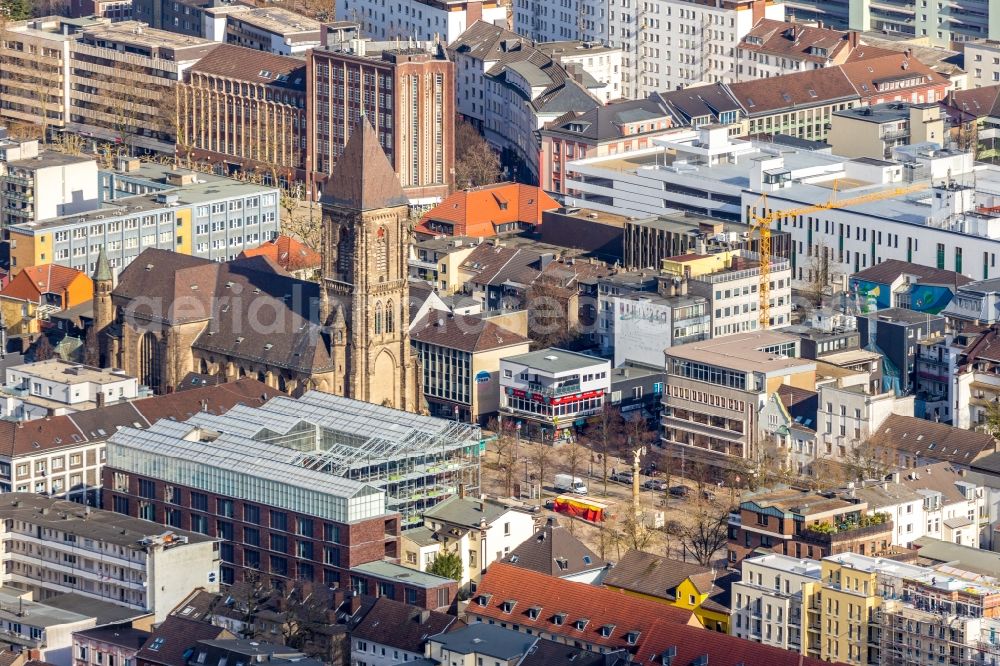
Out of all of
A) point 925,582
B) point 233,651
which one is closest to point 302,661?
point 233,651

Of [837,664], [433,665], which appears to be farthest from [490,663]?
[837,664]

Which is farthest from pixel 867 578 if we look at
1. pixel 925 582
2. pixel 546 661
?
pixel 546 661

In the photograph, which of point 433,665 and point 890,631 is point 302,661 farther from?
point 890,631

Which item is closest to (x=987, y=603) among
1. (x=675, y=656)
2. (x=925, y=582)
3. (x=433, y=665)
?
(x=925, y=582)

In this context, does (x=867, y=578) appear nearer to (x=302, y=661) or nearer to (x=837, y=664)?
(x=837, y=664)

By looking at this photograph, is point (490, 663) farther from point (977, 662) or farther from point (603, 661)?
point (977, 662)

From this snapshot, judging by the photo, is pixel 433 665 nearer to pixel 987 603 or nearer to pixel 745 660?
pixel 745 660
